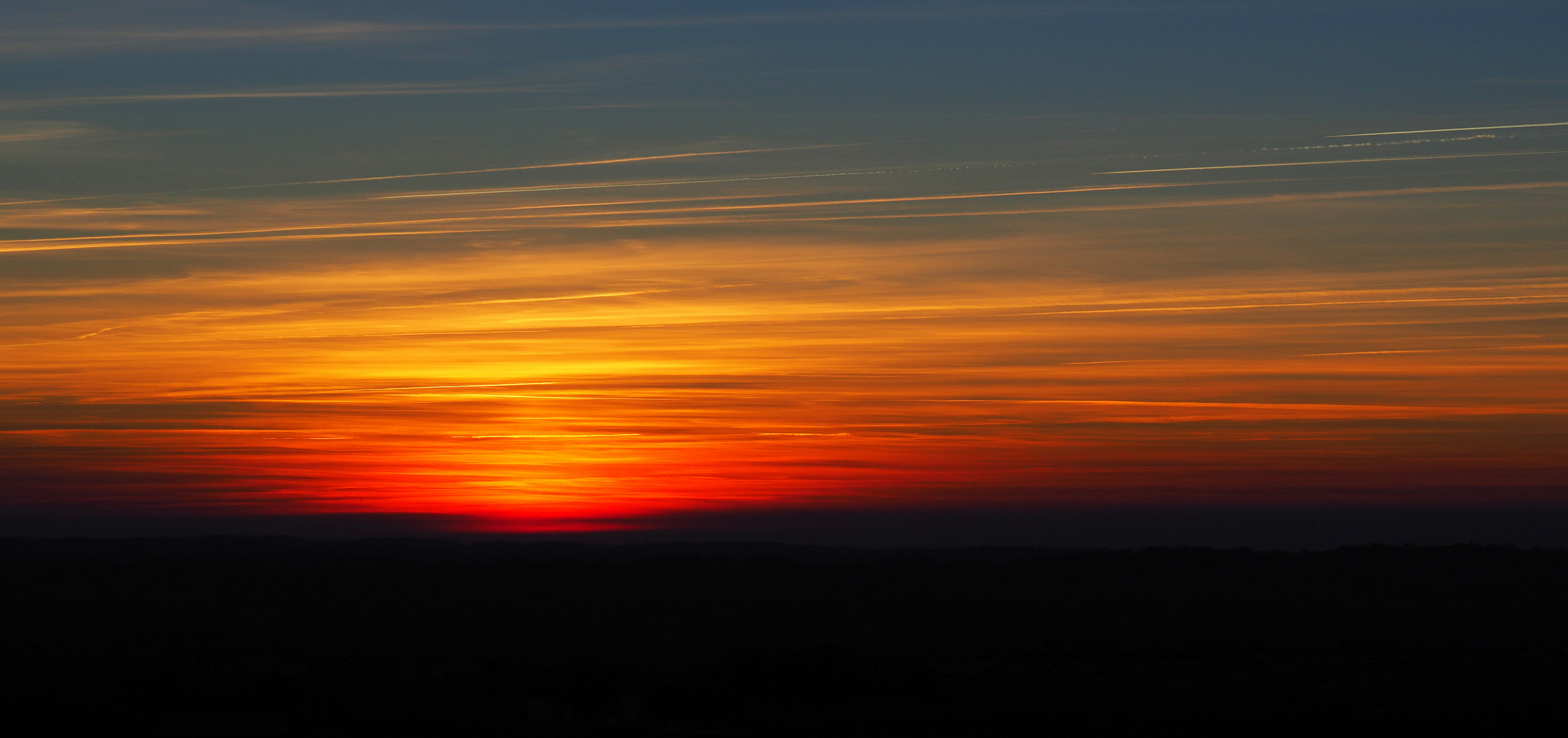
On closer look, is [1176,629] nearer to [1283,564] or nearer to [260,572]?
[1283,564]

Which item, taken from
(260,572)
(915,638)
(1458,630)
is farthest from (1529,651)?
(260,572)

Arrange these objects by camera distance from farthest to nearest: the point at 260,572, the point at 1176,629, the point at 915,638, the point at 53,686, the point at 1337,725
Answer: the point at 260,572, the point at 1176,629, the point at 915,638, the point at 53,686, the point at 1337,725

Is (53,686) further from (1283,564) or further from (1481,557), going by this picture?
(1481,557)

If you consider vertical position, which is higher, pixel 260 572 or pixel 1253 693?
pixel 260 572

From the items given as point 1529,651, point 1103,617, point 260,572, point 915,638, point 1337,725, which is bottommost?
point 1337,725

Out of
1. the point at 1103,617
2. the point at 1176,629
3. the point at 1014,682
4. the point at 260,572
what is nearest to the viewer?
the point at 1014,682

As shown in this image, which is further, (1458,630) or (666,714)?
(1458,630)
